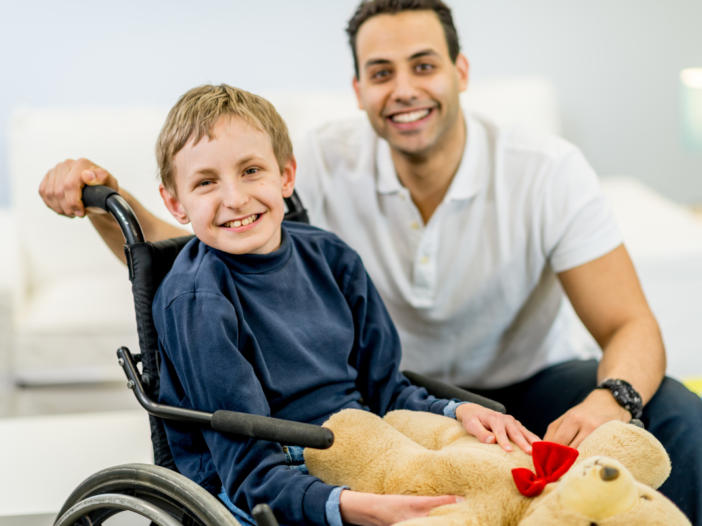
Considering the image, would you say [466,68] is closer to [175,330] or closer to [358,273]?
[358,273]

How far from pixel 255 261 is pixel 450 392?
0.35 m

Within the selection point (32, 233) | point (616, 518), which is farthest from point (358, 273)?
point (32, 233)

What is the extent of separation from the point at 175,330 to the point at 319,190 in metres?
0.65

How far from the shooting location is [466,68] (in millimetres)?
1511

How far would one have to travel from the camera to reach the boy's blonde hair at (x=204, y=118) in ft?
2.99

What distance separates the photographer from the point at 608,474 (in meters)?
0.65

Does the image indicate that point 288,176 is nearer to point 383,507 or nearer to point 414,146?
point 414,146

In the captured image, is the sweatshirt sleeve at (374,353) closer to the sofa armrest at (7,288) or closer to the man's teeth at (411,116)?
the man's teeth at (411,116)

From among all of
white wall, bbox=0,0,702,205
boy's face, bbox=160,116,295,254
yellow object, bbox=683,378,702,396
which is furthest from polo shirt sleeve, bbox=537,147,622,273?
white wall, bbox=0,0,702,205

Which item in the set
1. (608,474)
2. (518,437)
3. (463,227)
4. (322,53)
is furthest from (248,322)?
(322,53)

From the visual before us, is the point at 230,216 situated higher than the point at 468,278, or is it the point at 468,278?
the point at 230,216

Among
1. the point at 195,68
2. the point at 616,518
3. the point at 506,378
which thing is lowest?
the point at 506,378

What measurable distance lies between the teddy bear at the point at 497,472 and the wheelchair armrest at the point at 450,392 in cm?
8

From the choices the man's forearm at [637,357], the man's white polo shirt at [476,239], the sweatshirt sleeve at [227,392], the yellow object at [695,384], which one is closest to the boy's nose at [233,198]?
the sweatshirt sleeve at [227,392]
